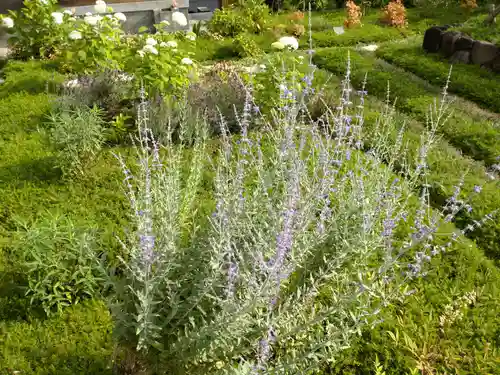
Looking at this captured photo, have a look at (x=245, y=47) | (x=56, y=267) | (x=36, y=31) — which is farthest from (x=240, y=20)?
(x=56, y=267)

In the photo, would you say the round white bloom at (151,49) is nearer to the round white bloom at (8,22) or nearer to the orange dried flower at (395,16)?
the round white bloom at (8,22)

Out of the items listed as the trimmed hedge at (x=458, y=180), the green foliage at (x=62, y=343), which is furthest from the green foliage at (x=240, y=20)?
the green foliage at (x=62, y=343)

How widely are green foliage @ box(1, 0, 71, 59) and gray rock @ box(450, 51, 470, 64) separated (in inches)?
330

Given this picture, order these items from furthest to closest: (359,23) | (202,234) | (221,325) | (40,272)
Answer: (359,23), (40,272), (202,234), (221,325)

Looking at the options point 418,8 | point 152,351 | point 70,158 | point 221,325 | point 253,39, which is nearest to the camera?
point 221,325

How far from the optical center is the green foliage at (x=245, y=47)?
1062 cm

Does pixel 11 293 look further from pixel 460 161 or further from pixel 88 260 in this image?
pixel 460 161

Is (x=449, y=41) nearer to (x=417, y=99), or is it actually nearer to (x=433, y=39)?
(x=433, y=39)

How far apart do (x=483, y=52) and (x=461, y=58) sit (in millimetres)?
470

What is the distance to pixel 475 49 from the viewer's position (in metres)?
10.4

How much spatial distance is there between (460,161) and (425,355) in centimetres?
358

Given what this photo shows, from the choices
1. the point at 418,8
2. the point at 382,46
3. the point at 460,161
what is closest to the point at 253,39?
the point at 382,46

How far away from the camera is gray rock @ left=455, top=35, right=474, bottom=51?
10.6m

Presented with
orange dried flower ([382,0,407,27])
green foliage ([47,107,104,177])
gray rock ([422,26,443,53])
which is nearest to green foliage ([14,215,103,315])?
green foliage ([47,107,104,177])
